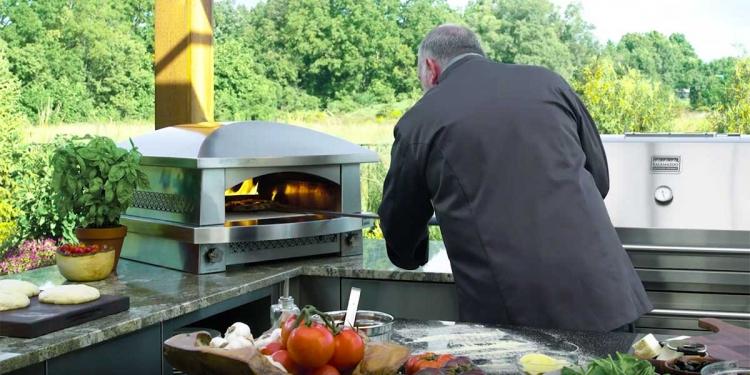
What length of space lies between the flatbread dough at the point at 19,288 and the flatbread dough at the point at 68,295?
51 mm

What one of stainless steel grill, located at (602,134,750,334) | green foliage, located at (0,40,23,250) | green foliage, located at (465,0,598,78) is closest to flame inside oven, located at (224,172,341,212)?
stainless steel grill, located at (602,134,750,334)

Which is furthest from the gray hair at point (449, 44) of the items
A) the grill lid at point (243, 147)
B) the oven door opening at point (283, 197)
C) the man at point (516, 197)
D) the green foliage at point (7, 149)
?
the green foliage at point (7, 149)

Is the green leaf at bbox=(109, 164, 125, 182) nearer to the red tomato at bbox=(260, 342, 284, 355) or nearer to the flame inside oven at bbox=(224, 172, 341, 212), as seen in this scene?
the flame inside oven at bbox=(224, 172, 341, 212)

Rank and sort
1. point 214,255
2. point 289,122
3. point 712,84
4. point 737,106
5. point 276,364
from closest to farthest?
point 276,364 → point 214,255 → point 737,106 → point 712,84 → point 289,122

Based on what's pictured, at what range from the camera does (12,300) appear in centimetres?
270

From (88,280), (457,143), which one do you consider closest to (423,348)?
(457,143)

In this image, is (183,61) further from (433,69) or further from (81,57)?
(81,57)

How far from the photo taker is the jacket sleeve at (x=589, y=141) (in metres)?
3.08

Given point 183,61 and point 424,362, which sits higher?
point 183,61

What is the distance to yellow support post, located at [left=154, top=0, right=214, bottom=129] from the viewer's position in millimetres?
4777

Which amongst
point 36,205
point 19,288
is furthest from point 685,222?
point 36,205

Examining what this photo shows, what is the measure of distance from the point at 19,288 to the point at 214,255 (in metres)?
0.83

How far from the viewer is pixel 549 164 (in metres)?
2.91

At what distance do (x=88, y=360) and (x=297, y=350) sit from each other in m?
1.11
